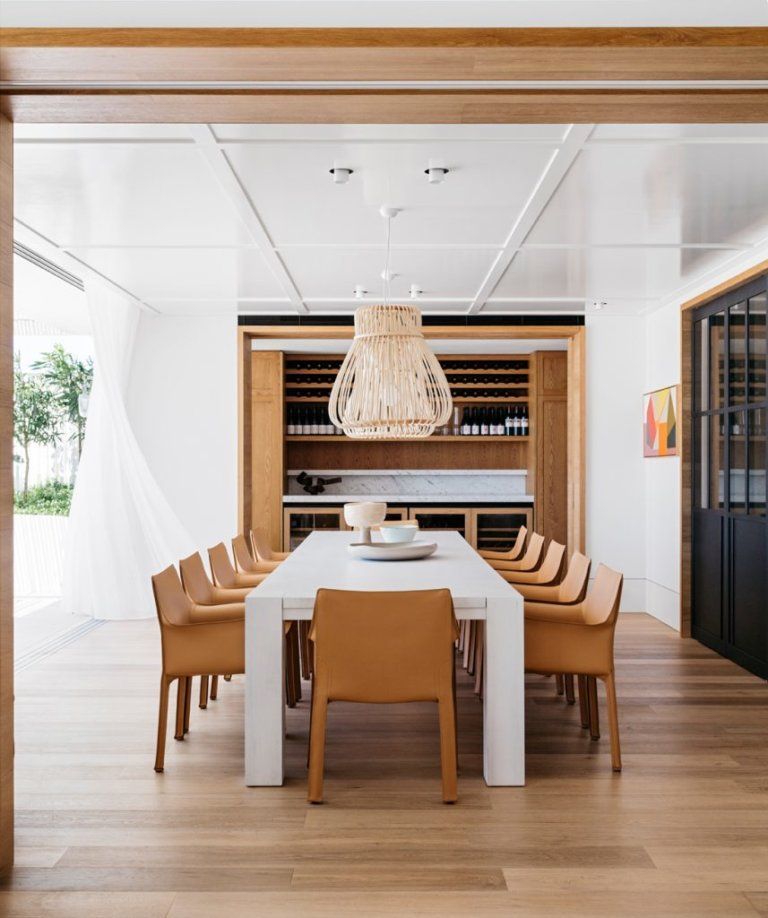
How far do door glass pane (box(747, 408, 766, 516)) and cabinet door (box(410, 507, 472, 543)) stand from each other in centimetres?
378

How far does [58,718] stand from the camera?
446cm

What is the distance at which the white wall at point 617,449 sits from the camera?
7.81 m

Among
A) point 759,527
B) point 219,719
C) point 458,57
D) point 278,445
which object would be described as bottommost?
point 219,719

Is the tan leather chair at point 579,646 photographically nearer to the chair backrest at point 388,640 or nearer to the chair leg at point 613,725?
the chair leg at point 613,725

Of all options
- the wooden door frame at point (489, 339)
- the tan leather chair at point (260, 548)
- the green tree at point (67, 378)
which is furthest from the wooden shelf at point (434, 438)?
the tan leather chair at point (260, 548)

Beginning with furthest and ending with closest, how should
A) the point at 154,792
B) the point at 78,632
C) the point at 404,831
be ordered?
the point at 78,632 < the point at 154,792 < the point at 404,831

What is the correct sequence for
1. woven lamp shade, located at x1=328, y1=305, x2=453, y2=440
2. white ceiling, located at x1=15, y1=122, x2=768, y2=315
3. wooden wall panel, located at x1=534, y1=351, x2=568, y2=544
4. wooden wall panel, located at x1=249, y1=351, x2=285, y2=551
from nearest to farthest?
white ceiling, located at x1=15, y1=122, x2=768, y2=315, woven lamp shade, located at x1=328, y1=305, x2=453, y2=440, wooden wall panel, located at x1=534, y1=351, x2=568, y2=544, wooden wall panel, located at x1=249, y1=351, x2=285, y2=551

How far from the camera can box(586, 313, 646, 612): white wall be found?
781 centimetres

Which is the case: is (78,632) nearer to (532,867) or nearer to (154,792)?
(154,792)

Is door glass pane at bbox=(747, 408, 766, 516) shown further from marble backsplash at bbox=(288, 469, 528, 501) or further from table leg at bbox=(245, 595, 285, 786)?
marble backsplash at bbox=(288, 469, 528, 501)

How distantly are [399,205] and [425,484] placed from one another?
225 inches

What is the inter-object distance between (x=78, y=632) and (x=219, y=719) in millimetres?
2569

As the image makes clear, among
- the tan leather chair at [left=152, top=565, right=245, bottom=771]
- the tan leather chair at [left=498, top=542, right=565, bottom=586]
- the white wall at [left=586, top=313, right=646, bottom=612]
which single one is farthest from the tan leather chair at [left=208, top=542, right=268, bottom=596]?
the white wall at [left=586, top=313, right=646, bottom=612]

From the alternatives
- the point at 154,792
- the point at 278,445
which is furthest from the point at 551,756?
the point at 278,445
